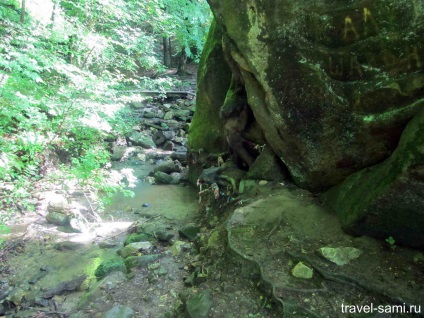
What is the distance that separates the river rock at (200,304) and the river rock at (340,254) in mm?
1320

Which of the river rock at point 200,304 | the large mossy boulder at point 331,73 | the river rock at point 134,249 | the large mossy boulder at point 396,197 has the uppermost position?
the large mossy boulder at point 331,73

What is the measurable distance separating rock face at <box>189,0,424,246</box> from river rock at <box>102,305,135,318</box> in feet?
8.85

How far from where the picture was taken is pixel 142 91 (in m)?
14.7

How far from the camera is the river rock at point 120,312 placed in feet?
12.6

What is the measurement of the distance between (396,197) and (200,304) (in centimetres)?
227

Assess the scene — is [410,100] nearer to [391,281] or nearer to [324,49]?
[324,49]

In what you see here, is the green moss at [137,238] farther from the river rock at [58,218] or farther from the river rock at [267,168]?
the river rock at [267,168]

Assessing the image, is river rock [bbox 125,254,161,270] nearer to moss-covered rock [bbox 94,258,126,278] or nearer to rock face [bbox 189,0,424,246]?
moss-covered rock [bbox 94,258,126,278]

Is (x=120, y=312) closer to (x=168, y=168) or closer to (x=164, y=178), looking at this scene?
(x=164, y=178)

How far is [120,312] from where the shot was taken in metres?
3.88

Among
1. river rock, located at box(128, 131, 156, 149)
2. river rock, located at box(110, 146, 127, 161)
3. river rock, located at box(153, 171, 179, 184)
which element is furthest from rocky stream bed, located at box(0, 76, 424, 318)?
river rock, located at box(128, 131, 156, 149)

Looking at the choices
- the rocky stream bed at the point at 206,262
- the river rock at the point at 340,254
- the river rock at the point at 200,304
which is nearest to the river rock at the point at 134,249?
the rocky stream bed at the point at 206,262

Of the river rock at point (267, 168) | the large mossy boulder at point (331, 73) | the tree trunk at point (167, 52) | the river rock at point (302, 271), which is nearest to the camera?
the river rock at point (302, 271)

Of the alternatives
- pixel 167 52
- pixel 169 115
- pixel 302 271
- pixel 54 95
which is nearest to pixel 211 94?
pixel 54 95
